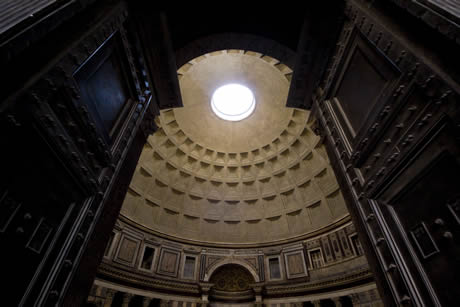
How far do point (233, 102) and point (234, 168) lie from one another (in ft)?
19.6

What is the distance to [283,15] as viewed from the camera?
6.58 m

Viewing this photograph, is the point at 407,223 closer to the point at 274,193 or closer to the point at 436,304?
the point at 436,304

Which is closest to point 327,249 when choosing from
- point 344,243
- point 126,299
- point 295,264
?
point 344,243

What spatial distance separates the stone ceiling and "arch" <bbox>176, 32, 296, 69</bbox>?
9175mm

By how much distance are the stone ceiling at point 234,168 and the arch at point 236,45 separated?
361 inches

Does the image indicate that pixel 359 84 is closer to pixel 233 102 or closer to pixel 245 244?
pixel 245 244

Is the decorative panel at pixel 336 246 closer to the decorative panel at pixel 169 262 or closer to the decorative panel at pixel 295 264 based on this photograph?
the decorative panel at pixel 295 264

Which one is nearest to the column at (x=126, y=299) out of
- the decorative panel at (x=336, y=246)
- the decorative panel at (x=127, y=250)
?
the decorative panel at (x=127, y=250)

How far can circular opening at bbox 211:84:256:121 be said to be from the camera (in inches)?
802

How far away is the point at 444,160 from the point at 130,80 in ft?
19.5

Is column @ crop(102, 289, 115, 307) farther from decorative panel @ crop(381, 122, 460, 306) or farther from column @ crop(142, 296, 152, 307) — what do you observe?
decorative panel @ crop(381, 122, 460, 306)

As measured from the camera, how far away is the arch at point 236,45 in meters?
7.08

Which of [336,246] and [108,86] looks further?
[336,246]

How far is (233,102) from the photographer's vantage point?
21.4m
